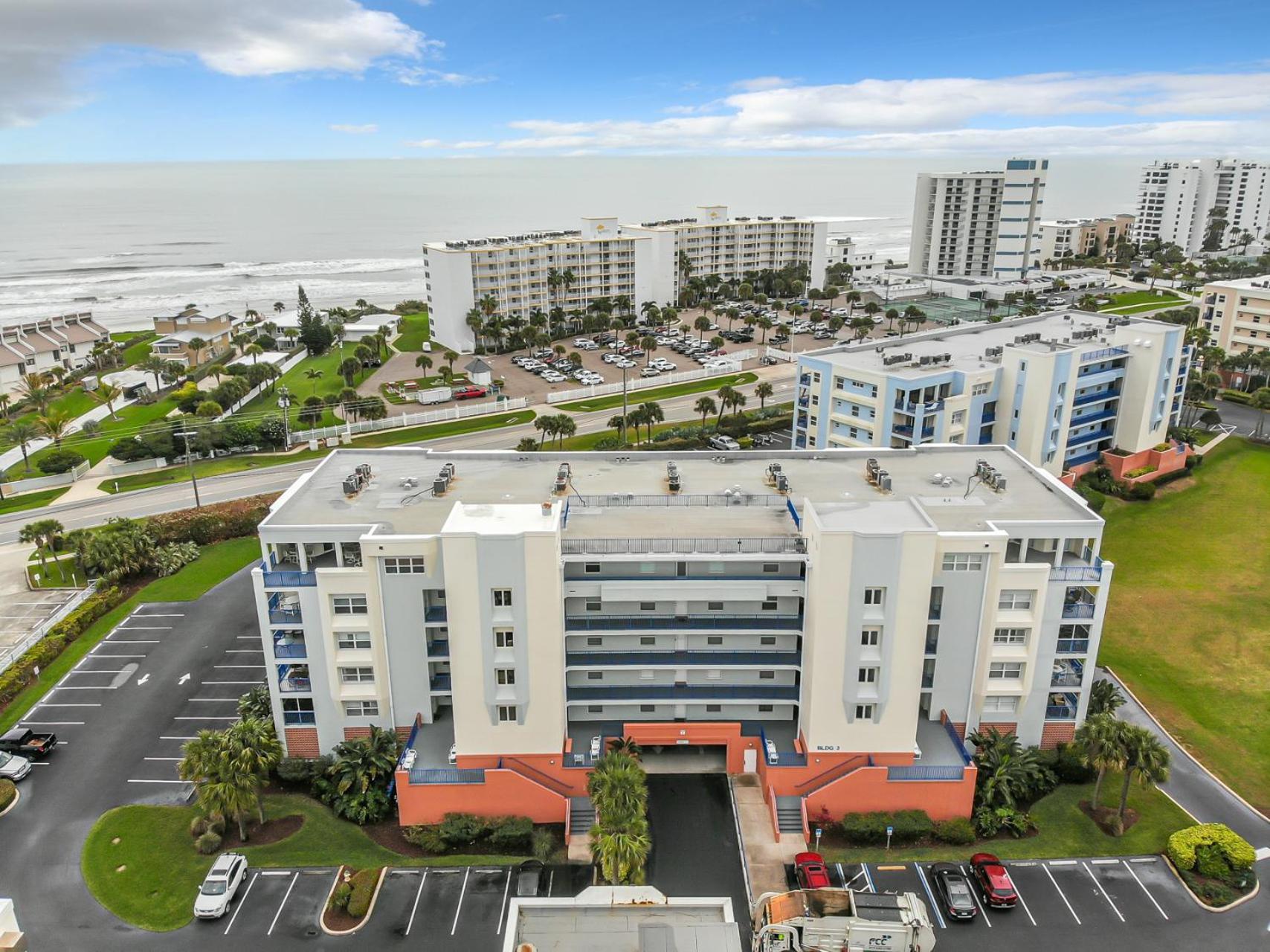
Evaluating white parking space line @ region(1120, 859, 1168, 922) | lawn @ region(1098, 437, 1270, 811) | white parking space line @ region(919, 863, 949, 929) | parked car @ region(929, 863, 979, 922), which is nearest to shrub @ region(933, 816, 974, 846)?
parked car @ region(929, 863, 979, 922)

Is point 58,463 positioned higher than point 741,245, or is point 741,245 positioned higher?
point 741,245

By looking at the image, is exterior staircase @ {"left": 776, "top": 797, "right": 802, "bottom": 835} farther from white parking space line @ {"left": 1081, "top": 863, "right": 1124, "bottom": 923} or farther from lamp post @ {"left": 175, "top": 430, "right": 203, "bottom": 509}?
lamp post @ {"left": 175, "top": 430, "right": 203, "bottom": 509}

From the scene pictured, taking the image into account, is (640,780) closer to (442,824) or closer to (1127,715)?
(442,824)

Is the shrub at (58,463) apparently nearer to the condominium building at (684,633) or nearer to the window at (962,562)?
the condominium building at (684,633)

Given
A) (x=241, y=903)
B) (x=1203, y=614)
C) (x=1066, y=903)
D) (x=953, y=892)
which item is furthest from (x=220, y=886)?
(x=1203, y=614)

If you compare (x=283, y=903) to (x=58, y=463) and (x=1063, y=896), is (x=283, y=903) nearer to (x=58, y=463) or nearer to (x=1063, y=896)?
(x=1063, y=896)

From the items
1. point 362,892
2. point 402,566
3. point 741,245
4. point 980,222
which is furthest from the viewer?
point 980,222
